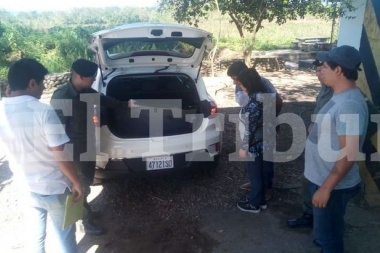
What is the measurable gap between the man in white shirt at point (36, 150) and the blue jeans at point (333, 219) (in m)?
1.61

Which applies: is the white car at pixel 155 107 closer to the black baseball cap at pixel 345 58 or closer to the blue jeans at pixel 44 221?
the blue jeans at pixel 44 221

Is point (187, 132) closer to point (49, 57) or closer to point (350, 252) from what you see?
point (350, 252)

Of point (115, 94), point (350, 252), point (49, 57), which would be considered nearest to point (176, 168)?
point (115, 94)

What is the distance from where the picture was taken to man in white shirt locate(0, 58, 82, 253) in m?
1.89

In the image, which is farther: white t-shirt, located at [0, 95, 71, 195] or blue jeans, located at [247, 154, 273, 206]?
blue jeans, located at [247, 154, 273, 206]

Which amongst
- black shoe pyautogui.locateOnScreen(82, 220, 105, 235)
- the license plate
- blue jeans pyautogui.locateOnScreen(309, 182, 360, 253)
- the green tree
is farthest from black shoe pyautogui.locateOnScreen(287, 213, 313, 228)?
the green tree

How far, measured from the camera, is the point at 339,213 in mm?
2174

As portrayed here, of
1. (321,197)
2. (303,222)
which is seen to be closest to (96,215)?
(303,222)

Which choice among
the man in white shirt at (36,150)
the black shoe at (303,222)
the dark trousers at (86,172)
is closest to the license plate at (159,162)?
the dark trousers at (86,172)

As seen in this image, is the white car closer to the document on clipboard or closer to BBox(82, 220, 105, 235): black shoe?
BBox(82, 220, 105, 235): black shoe

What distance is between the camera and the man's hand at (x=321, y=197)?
202 centimetres

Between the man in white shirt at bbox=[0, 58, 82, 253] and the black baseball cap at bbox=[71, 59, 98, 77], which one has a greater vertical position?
the black baseball cap at bbox=[71, 59, 98, 77]

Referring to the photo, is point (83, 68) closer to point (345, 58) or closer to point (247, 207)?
point (345, 58)

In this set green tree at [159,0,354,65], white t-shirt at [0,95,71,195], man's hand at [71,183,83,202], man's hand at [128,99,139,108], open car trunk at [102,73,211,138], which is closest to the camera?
white t-shirt at [0,95,71,195]
